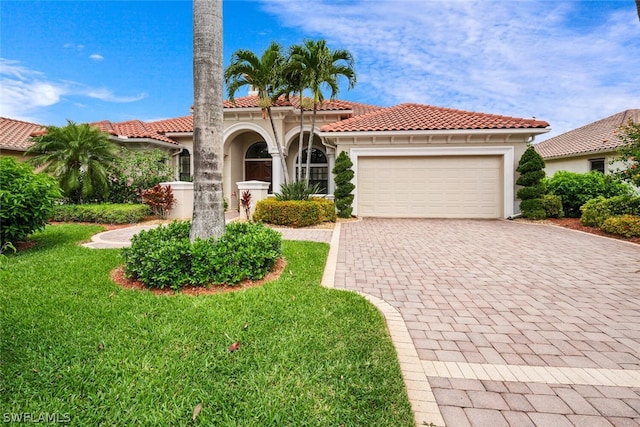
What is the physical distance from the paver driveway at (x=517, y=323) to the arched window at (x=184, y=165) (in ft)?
41.9

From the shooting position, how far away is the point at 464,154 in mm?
13680

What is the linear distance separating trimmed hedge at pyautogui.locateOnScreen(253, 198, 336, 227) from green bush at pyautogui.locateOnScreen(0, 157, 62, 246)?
607 cm

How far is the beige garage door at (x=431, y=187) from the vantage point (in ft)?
45.2

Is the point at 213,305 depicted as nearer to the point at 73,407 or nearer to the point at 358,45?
the point at 73,407

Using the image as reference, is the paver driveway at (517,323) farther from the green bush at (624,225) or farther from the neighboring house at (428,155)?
the neighboring house at (428,155)

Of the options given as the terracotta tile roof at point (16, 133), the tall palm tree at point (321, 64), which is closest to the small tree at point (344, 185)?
the tall palm tree at point (321, 64)

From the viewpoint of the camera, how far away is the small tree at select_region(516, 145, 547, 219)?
41.1 ft

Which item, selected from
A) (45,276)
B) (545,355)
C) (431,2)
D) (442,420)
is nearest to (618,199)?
(431,2)

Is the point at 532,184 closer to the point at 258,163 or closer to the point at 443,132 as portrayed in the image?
the point at 443,132

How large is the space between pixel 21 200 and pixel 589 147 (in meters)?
24.6

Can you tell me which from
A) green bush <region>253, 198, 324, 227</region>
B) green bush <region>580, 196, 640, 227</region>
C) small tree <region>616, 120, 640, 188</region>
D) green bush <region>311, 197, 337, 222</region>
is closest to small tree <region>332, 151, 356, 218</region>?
green bush <region>311, 197, 337, 222</region>

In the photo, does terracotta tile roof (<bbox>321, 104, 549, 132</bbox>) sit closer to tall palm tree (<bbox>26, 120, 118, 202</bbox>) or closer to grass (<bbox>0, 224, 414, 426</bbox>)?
tall palm tree (<bbox>26, 120, 118, 202</bbox>)

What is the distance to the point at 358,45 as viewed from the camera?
13.0m

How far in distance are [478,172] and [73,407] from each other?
14.7 metres
